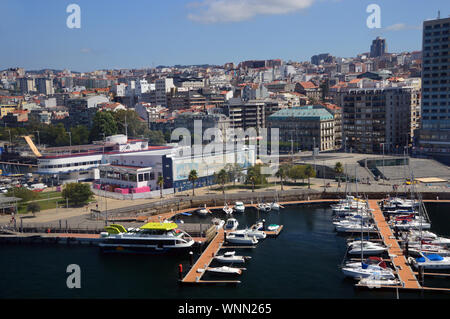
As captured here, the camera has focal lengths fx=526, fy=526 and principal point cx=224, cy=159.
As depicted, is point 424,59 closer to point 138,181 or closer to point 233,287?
point 138,181

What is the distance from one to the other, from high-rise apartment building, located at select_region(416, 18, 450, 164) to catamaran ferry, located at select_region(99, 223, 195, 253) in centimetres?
2564

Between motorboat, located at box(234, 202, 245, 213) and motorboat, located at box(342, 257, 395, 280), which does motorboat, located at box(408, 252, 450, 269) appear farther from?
motorboat, located at box(234, 202, 245, 213)

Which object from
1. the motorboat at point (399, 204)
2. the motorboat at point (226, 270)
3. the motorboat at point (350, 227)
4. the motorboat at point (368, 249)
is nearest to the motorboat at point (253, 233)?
the motorboat at point (350, 227)

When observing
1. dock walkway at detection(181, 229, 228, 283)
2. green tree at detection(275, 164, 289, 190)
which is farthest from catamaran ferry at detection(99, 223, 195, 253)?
green tree at detection(275, 164, 289, 190)

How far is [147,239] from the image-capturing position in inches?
882

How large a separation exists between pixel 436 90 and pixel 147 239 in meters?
29.2

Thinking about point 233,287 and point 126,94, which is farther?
point 126,94

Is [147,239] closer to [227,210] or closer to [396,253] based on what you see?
[227,210]

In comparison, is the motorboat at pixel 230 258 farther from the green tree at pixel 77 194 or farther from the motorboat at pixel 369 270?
the green tree at pixel 77 194

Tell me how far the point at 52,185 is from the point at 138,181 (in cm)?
767

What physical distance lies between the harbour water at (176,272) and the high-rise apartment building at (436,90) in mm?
17313

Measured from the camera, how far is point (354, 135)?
47375 mm
